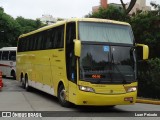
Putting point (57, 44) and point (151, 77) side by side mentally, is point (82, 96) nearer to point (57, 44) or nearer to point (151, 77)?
point (57, 44)

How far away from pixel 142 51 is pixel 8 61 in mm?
22422

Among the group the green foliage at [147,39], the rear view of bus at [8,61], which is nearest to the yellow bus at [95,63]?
the green foliage at [147,39]

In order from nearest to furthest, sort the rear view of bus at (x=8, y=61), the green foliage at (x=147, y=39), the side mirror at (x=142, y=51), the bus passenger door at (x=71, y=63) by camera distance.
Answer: the bus passenger door at (x=71, y=63) → the side mirror at (x=142, y=51) → the green foliage at (x=147, y=39) → the rear view of bus at (x=8, y=61)

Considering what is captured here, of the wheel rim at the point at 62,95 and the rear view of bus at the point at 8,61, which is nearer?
the wheel rim at the point at 62,95

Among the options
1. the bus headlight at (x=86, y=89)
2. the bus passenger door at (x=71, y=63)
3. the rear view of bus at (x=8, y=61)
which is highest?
the bus passenger door at (x=71, y=63)

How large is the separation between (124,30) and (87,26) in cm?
144

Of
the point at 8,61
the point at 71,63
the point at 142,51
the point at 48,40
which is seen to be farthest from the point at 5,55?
the point at 142,51

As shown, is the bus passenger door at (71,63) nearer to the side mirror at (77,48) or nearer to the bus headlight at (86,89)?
the bus headlight at (86,89)

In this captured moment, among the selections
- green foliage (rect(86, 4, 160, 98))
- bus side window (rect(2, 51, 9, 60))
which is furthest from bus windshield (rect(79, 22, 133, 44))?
bus side window (rect(2, 51, 9, 60))

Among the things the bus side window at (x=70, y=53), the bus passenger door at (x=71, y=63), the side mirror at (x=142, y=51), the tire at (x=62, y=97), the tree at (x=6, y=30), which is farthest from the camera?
the tree at (x=6, y=30)

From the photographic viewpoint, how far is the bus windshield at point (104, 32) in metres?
14.8

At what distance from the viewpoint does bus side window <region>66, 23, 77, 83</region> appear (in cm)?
1471

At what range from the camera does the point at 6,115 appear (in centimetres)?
1334

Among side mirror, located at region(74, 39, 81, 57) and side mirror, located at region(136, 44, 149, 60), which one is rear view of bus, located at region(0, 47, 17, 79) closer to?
side mirror, located at region(136, 44, 149, 60)
